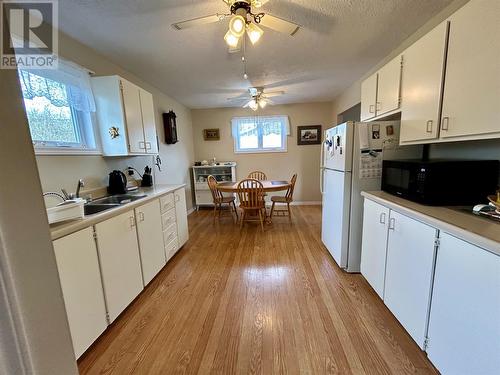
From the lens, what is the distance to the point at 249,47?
88.7 inches

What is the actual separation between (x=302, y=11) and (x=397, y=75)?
93 cm

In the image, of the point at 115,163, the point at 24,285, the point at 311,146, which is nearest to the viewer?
the point at 24,285

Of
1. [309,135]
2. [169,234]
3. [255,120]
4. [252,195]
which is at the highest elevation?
[255,120]

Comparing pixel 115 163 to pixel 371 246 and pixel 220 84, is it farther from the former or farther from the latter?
pixel 371 246

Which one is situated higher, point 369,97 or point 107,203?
point 369,97

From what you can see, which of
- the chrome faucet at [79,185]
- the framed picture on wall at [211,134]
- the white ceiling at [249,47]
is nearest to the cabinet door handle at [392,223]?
the white ceiling at [249,47]

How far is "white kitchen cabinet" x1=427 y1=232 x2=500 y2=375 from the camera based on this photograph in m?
0.88

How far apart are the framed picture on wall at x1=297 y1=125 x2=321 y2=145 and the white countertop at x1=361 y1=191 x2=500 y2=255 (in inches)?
139

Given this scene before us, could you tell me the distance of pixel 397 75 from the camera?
1741mm

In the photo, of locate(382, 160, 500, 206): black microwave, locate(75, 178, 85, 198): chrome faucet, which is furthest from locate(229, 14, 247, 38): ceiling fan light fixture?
locate(75, 178, 85, 198): chrome faucet

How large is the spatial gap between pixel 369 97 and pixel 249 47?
1338mm

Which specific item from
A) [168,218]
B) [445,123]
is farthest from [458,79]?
[168,218]

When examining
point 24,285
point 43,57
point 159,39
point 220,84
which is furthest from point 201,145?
point 24,285

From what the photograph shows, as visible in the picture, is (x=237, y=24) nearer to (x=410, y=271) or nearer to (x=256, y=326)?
(x=410, y=271)
